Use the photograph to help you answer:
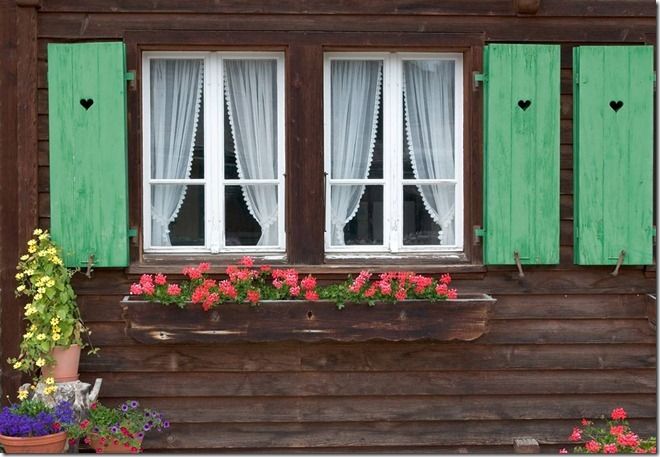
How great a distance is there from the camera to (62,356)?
17.4 feet

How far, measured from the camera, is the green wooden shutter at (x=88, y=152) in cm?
548

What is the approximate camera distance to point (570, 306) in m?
5.71

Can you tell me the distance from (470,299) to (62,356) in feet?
7.51

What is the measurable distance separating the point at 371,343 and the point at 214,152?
4.81 feet

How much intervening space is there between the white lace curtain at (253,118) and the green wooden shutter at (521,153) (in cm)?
128

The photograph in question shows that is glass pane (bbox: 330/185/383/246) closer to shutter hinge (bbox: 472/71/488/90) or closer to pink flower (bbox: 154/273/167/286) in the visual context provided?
shutter hinge (bbox: 472/71/488/90)

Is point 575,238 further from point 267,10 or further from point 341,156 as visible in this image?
point 267,10

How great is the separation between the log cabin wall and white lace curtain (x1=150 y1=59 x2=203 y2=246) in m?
0.18

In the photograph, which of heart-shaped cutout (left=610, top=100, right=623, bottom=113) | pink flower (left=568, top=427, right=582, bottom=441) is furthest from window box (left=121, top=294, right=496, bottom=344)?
heart-shaped cutout (left=610, top=100, right=623, bottom=113)

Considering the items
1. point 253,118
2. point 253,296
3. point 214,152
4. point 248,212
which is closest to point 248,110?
point 253,118

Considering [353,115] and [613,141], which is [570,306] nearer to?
[613,141]

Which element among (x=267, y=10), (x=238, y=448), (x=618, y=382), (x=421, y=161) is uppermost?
(x=267, y=10)

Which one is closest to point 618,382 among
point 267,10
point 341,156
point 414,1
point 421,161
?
point 421,161

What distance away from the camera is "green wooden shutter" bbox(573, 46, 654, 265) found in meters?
5.58
